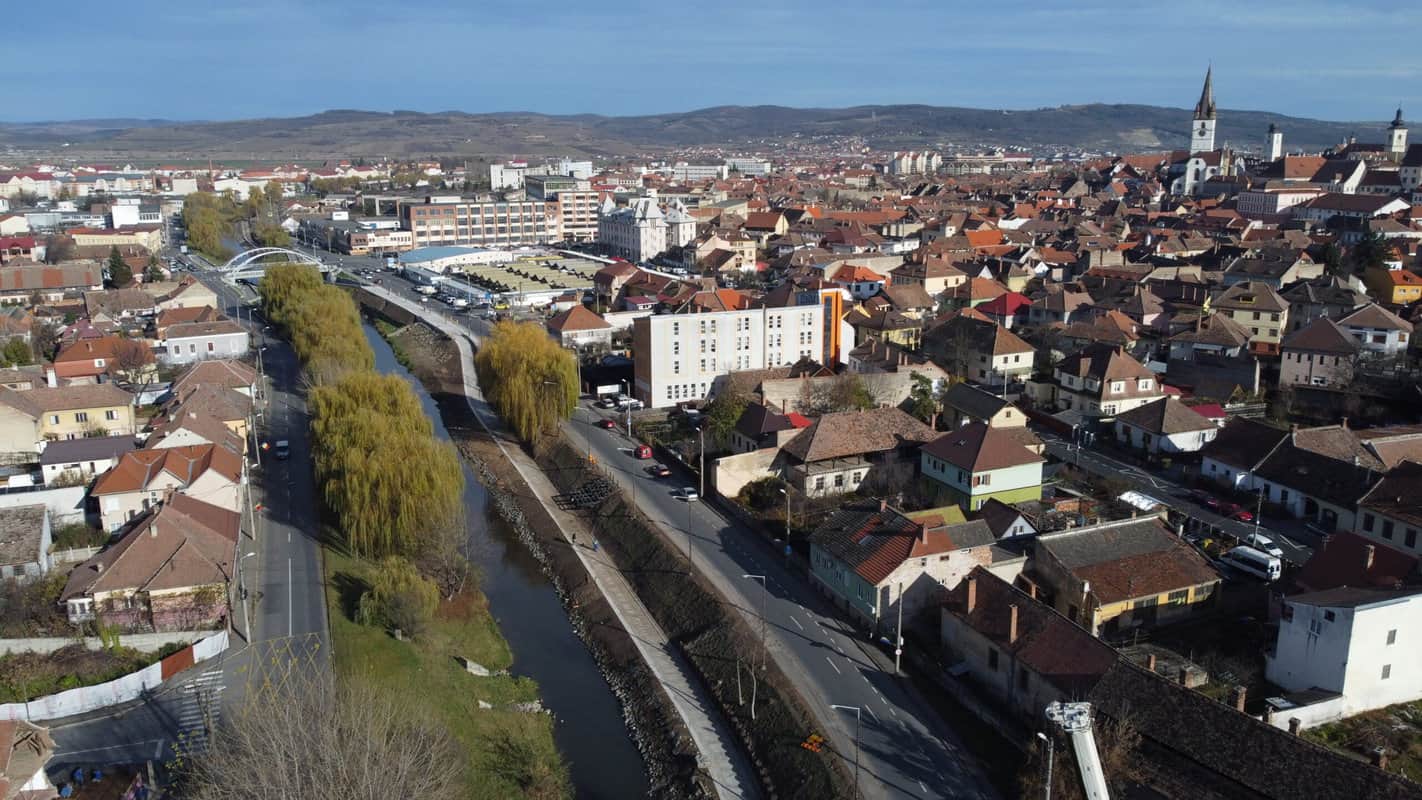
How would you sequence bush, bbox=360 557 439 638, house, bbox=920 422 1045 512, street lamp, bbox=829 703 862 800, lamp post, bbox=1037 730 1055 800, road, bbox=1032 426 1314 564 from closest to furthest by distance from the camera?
lamp post, bbox=1037 730 1055 800, street lamp, bbox=829 703 862 800, bush, bbox=360 557 439 638, road, bbox=1032 426 1314 564, house, bbox=920 422 1045 512

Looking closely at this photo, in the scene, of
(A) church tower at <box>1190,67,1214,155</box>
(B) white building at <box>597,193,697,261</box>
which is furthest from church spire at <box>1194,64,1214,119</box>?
(B) white building at <box>597,193,697,261</box>

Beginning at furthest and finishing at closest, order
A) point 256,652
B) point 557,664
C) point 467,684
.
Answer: point 557,664, point 467,684, point 256,652

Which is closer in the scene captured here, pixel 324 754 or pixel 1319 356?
pixel 324 754

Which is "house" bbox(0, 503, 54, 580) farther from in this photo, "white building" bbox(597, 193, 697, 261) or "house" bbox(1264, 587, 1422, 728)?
"white building" bbox(597, 193, 697, 261)

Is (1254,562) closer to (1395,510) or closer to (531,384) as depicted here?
(1395,510)

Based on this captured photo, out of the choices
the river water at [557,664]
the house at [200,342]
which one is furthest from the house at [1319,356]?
the house at [200,342]

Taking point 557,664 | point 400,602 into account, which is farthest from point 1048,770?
point 400,602

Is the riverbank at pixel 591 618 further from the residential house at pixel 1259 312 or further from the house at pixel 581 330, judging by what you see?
the residential house at pixel 1259 312
